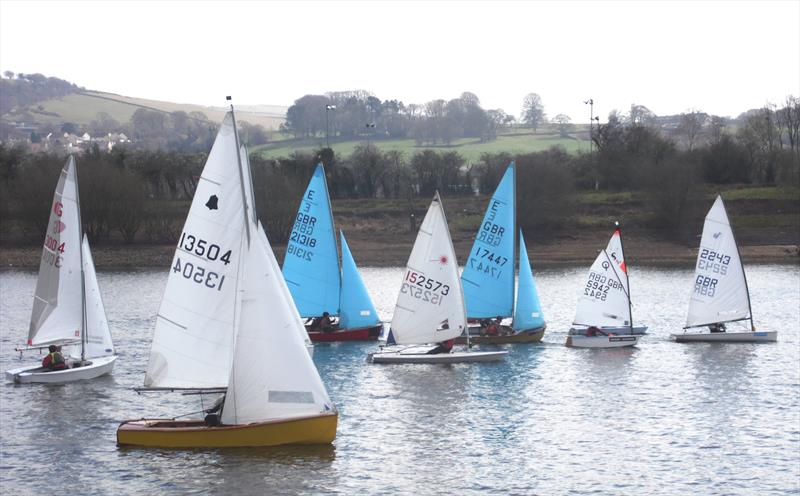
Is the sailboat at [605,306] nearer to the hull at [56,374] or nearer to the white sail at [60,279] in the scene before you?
the hull at [56,374]

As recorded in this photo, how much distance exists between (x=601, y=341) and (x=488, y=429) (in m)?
14.6

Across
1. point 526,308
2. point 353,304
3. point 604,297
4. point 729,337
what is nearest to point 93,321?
point 353,304

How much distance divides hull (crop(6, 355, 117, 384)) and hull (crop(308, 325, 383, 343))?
9.75 metres

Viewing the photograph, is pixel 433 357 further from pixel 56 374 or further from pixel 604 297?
pixel 56 374

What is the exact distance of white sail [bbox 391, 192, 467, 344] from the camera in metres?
39.6

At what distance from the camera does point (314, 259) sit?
149 feet

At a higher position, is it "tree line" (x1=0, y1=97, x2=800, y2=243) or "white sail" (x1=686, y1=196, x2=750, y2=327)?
"tree line" (x1=0, y1=97, x2=800, y2=243)

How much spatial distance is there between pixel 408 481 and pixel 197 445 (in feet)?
18.4

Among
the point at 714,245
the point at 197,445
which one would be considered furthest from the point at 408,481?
the point at 714,245

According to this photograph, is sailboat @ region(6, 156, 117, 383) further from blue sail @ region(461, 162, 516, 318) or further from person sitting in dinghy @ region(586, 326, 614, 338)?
person sitting in dinghy @ region(586, 326, 614, 338)

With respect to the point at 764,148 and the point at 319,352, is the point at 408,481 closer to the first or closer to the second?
the point at 319,352

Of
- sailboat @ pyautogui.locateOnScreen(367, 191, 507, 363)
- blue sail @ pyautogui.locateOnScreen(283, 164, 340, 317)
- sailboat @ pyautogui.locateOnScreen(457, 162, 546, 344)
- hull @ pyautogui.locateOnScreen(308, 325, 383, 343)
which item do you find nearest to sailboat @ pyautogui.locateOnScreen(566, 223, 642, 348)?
sailboat @ pyautogui.locateOnScreen(457, 162, 546, 344)

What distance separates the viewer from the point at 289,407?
27219 mm

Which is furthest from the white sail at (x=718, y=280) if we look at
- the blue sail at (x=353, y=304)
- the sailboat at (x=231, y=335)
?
the sailboat at (x=231, y=335)
